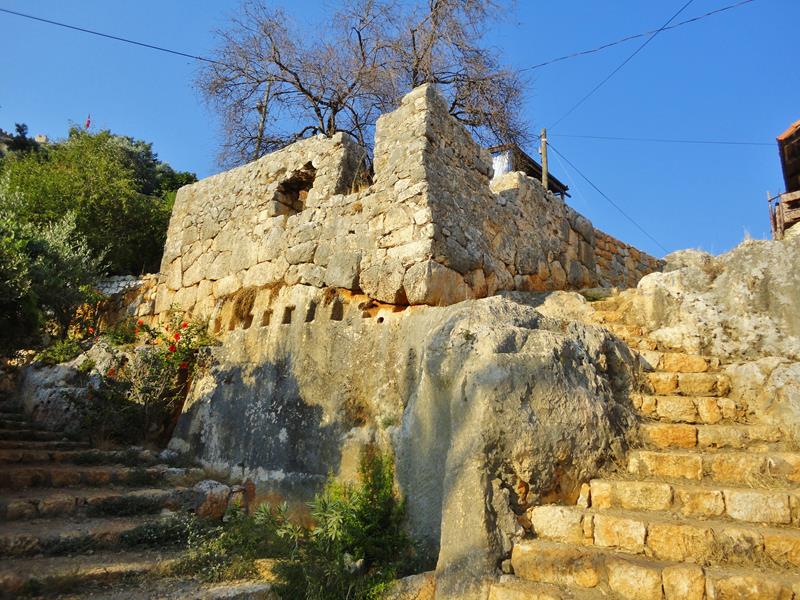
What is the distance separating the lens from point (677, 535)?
2490mm

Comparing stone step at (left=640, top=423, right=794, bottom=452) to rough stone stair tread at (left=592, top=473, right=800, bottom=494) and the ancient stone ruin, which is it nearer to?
the ancient stone ruin

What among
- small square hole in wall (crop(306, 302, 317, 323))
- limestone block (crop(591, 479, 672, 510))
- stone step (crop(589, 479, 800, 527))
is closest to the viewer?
stone step (crop(589, 479, 800, 527))

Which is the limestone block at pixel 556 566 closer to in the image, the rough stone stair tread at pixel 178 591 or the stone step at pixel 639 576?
the stone step at pixel 639 576

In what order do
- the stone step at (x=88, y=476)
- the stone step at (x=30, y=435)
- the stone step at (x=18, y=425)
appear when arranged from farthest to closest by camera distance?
the stone step at (x=18, y=425) < the stone step at (x=30, y=435) < the stone step at (x=88, y=476)

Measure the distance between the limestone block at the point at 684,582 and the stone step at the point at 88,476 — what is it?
3.88 m

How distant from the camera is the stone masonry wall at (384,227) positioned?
4875mm

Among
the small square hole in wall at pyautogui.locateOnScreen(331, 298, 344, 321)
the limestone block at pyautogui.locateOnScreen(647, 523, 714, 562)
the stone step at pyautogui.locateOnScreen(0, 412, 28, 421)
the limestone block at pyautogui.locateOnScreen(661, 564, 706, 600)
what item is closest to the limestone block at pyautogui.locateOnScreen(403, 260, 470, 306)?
the small square hole in wall at pyautogui.locateOnScreen(331, 298, 344, 321)

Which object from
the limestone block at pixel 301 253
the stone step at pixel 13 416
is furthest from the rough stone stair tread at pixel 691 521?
the stone step at pixel 13 416

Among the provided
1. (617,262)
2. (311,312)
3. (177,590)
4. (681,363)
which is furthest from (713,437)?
(617,262)

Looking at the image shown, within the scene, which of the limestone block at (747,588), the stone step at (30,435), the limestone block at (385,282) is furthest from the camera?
the stone step at (30,435)

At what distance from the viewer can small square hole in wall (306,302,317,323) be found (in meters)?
5.19

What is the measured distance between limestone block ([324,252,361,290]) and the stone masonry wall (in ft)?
0.04

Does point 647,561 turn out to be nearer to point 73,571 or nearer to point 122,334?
point 73,571

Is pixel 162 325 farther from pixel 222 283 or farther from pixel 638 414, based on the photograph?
pixel 638 414
